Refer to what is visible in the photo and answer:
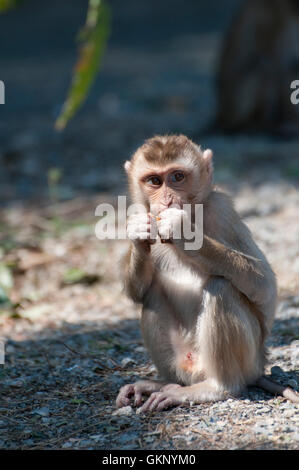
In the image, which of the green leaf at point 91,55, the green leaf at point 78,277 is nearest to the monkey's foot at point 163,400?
the green leaf at point 91,55

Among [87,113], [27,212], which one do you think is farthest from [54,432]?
[87,113]

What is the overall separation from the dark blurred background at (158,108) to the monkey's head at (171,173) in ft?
15.0

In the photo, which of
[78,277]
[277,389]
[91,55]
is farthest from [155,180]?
[78,277]

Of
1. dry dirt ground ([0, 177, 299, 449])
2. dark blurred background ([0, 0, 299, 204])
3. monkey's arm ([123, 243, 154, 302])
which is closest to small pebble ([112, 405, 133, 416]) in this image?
dry dirt ground ([0, 177, 299, 449])

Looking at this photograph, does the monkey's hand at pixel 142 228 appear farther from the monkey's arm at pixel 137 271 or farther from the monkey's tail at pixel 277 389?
the monkey's tail at pixel 277 389

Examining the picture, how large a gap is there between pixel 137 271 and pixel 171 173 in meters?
0.58

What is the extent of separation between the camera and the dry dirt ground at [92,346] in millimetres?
3729

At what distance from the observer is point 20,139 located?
11086 mm

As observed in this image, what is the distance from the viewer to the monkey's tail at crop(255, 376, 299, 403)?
13.2 ft

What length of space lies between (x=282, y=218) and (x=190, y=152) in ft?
11.5

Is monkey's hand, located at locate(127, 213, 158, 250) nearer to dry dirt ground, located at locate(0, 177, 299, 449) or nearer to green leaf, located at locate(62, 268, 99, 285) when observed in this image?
dry dirt ground, located at locate(0, 177, 299, 449)

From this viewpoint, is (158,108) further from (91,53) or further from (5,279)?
(91,53)

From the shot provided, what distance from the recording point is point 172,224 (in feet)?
12.4
